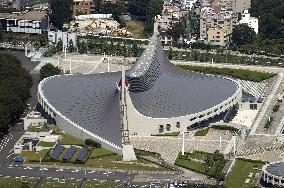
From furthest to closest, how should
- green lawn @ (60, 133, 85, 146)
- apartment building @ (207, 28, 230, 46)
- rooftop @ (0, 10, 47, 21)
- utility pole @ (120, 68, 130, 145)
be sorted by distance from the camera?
rooftop @ (0, 10, 47, 21) < apartment building @ (207, 28, 230, 46) < utility pole @ (120, 68, 130, 145) < green lawn @ (60, 133, 85, 146)

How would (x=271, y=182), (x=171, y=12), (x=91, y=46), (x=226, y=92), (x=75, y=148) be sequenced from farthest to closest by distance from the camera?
(x=171, y=12) → (x=91, y=46) → (x=226, y=92) → (x=75, y=148) → (x=271, y=182)

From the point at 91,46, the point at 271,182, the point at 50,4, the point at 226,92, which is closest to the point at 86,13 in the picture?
the point at 50,4

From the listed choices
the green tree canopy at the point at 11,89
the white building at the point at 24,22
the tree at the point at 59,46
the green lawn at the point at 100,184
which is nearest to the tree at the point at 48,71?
the green tree canopy at the point at 11,89

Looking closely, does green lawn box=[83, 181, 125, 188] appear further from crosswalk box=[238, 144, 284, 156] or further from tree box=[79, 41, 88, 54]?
tree box=[79, 41, 88, 54]

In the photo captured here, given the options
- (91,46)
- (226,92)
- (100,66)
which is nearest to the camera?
(226,92)

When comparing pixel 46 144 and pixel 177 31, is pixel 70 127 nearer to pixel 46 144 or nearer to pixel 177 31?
pixel 46 144

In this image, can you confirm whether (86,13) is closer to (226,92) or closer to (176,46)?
(176,46)

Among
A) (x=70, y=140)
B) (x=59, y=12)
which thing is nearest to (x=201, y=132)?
(x=70, y=140)

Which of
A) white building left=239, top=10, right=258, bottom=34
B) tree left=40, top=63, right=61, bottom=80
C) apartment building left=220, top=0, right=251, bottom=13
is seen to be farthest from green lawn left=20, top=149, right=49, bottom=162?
apartment building left=220, top=0, right=251, bottom=13
